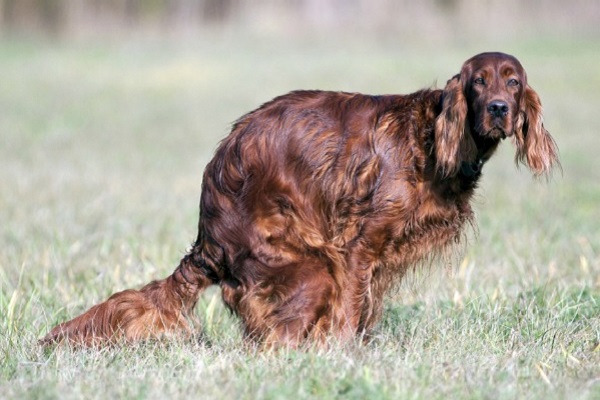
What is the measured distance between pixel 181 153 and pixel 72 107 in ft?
20.1

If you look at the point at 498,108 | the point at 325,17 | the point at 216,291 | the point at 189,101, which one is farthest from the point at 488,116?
the point at 325,17

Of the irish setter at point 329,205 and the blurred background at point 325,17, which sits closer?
the irish setter at point 329,205

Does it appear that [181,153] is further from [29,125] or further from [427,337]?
[427,337]

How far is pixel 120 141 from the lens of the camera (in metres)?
16.5

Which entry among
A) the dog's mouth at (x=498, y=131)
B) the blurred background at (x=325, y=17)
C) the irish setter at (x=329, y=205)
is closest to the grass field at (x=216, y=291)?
the irish setter at (x=329, y=205)

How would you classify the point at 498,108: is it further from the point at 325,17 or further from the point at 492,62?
the point at 325,17

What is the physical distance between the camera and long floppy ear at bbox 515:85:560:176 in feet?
15.6

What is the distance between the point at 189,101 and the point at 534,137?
18501mm

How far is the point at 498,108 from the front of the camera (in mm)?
4551

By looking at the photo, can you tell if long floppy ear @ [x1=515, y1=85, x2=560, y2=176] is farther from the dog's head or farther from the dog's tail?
the dog's tail

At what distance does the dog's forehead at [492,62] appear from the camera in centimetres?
466

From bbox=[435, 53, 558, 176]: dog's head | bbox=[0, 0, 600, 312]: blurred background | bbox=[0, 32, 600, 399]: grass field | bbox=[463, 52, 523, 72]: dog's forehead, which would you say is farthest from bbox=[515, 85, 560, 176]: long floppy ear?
bbox=[0, 0, 600, 312]: blurred background

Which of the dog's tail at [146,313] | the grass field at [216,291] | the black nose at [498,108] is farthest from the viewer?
the dog's tail at [146,313]

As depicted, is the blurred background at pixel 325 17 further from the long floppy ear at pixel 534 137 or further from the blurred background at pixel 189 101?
the long floppy ear at pixel 534 137
